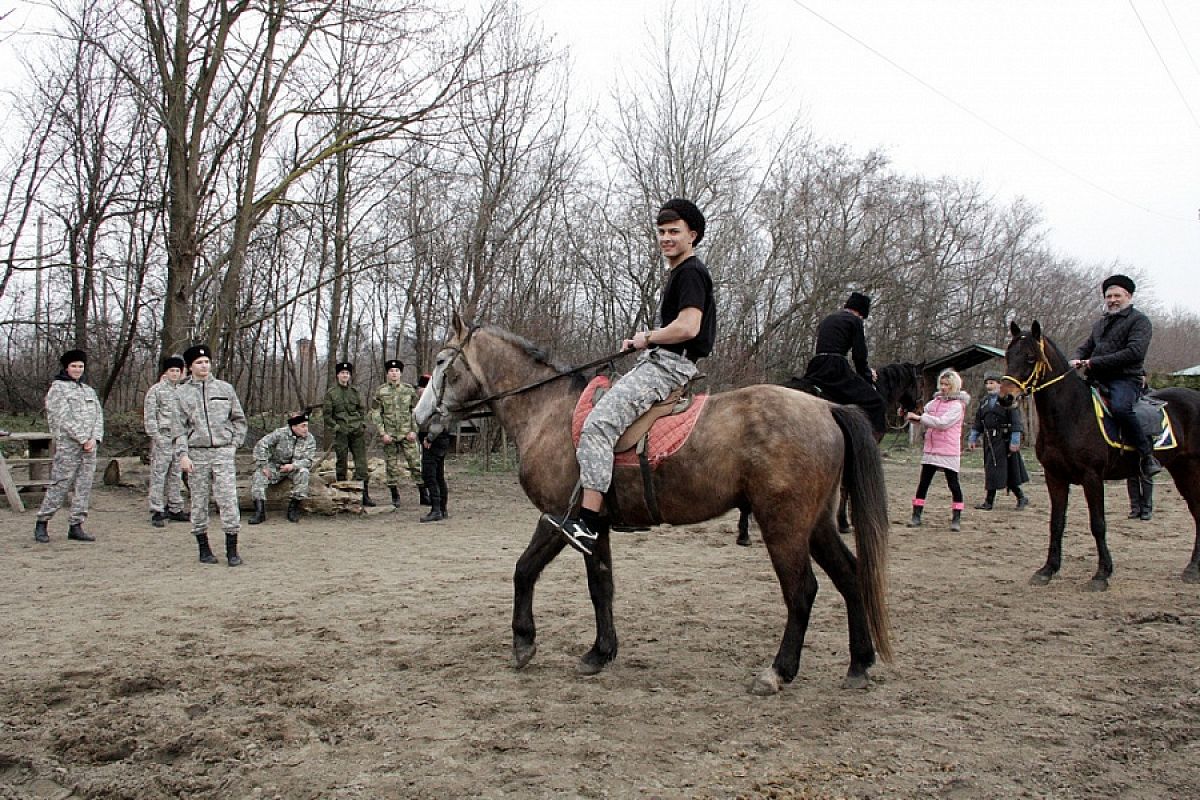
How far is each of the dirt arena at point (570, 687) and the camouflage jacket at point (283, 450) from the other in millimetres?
2987

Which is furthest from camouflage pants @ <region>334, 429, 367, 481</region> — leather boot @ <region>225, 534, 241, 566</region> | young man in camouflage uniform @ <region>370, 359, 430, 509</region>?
leather boot @ <region>225, 534, 241, 566</region>

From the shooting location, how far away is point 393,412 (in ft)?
38.2

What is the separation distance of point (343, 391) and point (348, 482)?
1381 mm

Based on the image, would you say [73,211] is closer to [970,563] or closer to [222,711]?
[222,711]

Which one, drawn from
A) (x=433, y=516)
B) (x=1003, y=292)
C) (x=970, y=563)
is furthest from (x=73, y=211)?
(x=1003, y=292)

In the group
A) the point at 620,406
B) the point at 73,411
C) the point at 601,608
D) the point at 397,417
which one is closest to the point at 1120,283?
the point at 620,406

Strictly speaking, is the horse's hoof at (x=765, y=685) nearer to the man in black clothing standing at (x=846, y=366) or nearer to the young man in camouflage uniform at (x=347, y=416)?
the man in black clothing standing at (x=846, y=366)

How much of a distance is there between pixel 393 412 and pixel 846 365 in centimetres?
663

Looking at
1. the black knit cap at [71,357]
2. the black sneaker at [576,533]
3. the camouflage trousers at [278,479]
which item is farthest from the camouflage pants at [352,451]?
the black sneaker at [576,533]

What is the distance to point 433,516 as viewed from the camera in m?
10.9

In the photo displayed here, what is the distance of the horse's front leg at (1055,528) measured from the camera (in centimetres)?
684

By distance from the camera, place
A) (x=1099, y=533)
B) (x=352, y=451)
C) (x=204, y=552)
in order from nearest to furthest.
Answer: (x=1099, y=533), (x=204, y=552), (x=352, y=451)

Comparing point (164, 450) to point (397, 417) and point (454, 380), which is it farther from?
point (454, 380)

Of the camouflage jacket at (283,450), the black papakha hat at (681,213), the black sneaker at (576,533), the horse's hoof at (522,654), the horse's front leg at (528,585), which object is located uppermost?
the black papakha hat at (681,213)
